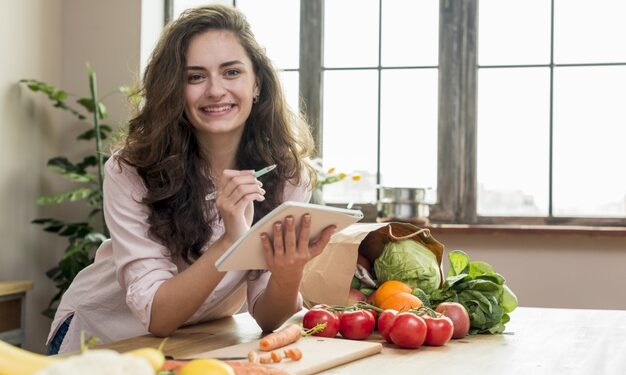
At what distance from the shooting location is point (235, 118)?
207cm

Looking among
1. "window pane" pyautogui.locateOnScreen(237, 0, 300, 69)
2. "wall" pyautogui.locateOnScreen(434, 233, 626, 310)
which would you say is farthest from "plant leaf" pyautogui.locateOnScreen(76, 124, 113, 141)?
"wall" pyautogui.locateOnScreen(434, 233, 626, 310)

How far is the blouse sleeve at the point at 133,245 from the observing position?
75.4 inches

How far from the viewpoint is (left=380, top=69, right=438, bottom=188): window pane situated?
4461mm

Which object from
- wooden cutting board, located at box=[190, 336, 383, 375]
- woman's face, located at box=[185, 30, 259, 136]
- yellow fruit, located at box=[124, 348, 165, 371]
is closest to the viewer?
yellow fruit, located at box=[124, 348, 165, 371]

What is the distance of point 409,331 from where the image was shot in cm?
174

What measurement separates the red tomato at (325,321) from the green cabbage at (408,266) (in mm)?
292

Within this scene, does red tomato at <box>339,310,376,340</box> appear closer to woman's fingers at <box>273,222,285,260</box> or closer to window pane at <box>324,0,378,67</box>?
woman's fingers at <box>273,222,285,260</box>

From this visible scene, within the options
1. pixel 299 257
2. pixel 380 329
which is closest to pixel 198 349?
pixel 299 257

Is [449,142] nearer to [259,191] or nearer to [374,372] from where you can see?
[259,191]

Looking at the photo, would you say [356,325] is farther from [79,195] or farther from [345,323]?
[79,195]

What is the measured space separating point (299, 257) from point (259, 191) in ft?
0.53

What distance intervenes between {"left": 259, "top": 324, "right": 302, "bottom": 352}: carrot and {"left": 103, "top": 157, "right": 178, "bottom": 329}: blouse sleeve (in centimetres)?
35

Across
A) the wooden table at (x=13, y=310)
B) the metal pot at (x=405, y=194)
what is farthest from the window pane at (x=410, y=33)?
the wooden table at (x=13, y=310)

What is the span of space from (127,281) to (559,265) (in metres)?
2.60
